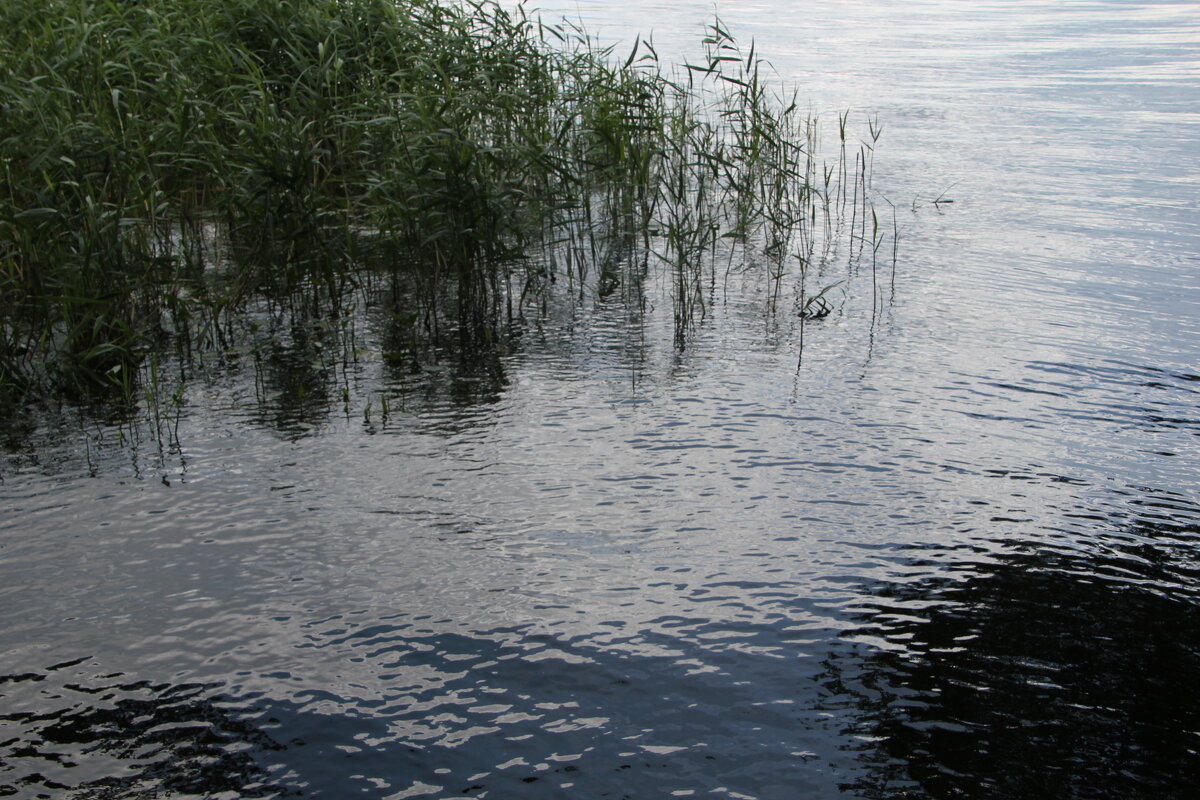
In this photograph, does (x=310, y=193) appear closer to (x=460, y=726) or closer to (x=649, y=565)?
(x=649, y=565)

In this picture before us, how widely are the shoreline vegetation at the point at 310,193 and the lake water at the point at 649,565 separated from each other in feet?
1.71

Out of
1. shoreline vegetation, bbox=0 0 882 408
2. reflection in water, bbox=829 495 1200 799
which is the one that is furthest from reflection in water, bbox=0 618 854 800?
shoreline vegetation, bbox=0 0 882 408

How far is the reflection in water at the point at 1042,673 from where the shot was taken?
3.33m

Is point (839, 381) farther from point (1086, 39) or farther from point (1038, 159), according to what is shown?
point (1086, 39)

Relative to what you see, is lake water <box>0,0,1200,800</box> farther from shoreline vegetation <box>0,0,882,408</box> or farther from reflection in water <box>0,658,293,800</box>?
shoreline vegetation <box>0,0,882,408</box>

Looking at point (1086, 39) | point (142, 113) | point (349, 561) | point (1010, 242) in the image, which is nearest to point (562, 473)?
point (349, 561)

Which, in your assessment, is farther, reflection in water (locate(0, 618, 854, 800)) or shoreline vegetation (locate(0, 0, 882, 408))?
shoreline vegetation (locate(0, 0, 882, 408))

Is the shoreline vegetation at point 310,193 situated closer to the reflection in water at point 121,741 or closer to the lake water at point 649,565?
the lake water at point 649,565

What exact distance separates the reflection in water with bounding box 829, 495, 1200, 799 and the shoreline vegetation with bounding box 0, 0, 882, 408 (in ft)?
11.2

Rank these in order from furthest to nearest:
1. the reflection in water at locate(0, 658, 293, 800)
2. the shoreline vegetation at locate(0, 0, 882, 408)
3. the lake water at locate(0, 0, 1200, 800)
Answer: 1. the shoreline vegetation at locate(0, 0, 882, 408)
2. the lake water at locate(0, 0, 1200, 800)
3. the reflection in water at locate(0, 658, 293, 800)

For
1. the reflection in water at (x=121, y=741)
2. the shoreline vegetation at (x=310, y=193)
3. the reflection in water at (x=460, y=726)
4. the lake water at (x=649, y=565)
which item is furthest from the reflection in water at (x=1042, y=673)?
the shoreline vegetation at (x=310, y=193)

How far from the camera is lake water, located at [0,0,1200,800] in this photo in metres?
3.45

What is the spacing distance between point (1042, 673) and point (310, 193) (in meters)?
5.54

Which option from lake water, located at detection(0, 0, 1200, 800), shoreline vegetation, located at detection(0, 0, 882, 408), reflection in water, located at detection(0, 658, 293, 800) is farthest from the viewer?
shoreline vegetation, located at detection(0, 0, 882, 408)
